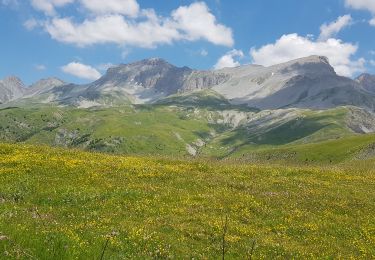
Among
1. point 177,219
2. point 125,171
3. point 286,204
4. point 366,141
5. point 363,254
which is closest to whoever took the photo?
point 363,254

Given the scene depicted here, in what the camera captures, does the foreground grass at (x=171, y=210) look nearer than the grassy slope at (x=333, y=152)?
Yes

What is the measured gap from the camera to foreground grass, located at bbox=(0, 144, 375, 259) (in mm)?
18234

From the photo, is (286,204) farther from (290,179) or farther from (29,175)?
(29,175)

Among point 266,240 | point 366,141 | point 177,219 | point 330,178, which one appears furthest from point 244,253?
point 366,141

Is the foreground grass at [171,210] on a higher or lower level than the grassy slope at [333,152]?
lower

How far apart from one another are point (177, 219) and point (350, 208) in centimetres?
1335

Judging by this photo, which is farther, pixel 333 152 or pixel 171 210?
pixel 333 152

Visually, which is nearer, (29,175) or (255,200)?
(255,200)

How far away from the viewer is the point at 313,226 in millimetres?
25828

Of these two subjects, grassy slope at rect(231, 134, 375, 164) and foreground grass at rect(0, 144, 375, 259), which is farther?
grassy slope at rect(231, 134, 375, 164)

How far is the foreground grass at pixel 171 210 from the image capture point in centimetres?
1823

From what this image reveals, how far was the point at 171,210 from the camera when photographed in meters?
26.3

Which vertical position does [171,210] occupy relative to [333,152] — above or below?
below

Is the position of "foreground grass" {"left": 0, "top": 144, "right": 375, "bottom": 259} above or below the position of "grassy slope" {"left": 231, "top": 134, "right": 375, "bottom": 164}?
below
